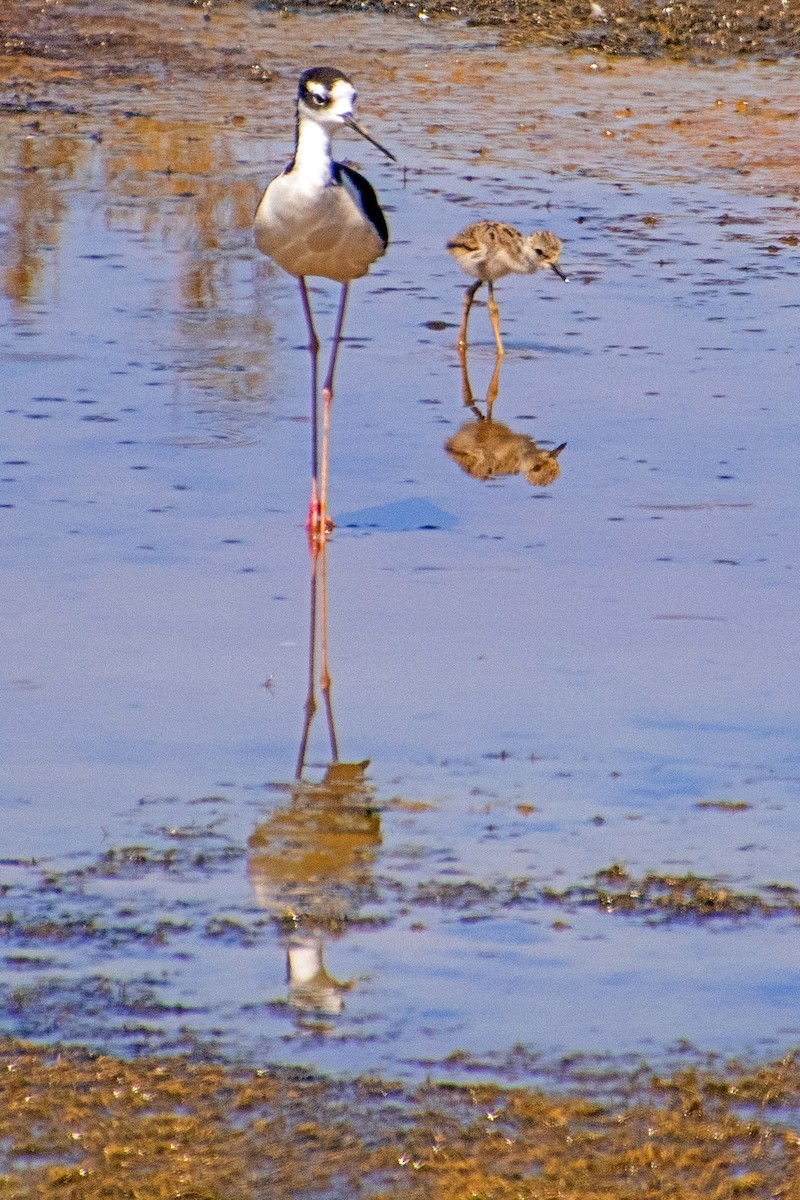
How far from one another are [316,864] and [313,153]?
2.97 m

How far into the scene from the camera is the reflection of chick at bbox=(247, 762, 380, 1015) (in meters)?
4.36

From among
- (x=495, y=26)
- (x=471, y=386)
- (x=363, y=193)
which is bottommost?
(x=471, y=386)

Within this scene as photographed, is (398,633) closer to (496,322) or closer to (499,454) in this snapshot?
(499,454)

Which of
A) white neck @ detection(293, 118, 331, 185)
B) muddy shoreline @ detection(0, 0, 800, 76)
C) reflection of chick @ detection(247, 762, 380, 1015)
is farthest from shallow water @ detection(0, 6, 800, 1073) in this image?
muddy shoreline @ detection(0, 0, 800, 76)

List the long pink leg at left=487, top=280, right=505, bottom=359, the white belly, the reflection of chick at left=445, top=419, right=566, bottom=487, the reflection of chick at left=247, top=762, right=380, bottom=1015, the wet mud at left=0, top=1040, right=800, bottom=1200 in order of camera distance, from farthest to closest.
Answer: the long pink leg at left=487, top=280, right=505, bottom=359, the reflection of chick at left=445, top=419, right=566, bottom=487, the white belly, the reflection of chick at left=247, top=762, right=380, bottom=1015, the wet mud at left=0, top=1040, right=800, bottom=1200

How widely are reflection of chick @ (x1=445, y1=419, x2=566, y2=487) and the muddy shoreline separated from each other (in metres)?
9.50

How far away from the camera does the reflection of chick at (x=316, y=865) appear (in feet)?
14.3

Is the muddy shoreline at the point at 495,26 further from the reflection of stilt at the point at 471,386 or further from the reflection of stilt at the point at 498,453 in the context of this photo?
the reflection of stilt at the point at 498,453

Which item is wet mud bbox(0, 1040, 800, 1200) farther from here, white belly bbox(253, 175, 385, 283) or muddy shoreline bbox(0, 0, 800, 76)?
muddy shoreline bbox(0, 0, 800, 76)

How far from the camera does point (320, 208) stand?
7.08 m

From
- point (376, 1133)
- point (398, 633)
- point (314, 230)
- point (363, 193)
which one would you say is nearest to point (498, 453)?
point (363, 193)

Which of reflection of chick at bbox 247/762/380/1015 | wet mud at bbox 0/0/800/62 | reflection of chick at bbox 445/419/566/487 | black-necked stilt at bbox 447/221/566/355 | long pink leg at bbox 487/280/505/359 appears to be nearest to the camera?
reflection of chick at bbox 247/762/380/1015

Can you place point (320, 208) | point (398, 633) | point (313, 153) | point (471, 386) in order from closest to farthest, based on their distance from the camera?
point (398, 633), point (313, 153), point (320, 208), point (471, 386)

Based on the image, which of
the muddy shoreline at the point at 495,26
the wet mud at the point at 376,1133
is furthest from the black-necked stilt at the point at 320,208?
the muddy shoreline at the point at 495,26
